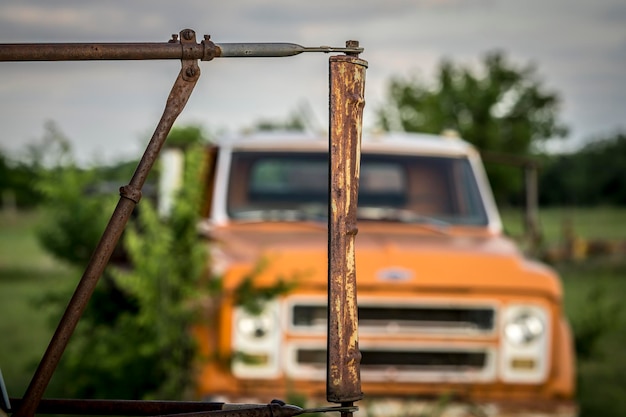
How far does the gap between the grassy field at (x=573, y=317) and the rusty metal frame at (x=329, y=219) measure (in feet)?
17.2

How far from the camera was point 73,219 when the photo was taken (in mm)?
7121

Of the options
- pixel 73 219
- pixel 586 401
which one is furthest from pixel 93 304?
pixel 586 401

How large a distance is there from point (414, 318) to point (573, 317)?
15.5ft

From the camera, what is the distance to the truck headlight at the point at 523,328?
556 centimetres

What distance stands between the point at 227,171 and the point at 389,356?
1545 millimetres

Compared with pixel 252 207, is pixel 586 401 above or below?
below

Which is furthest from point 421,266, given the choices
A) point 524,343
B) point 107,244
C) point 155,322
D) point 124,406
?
point 107,244

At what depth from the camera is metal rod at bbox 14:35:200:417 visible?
168 cm

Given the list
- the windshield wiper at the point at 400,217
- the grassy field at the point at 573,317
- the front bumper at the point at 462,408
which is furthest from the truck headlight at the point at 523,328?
the grassy field at the point at 573,317

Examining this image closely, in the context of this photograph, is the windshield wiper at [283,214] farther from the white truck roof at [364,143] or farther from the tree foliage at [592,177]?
the tree foliage at [592,177]

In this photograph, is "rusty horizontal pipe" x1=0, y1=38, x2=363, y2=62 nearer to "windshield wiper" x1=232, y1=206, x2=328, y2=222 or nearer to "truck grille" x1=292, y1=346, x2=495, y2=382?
"truck grille" x1=292, y1=346, x2=495, y2=382

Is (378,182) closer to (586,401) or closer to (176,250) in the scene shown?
(176,250)

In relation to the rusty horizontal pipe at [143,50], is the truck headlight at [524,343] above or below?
below

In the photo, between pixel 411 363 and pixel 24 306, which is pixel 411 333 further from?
pixel 24 306
